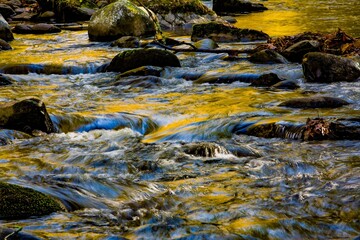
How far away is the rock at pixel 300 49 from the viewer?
436 inches

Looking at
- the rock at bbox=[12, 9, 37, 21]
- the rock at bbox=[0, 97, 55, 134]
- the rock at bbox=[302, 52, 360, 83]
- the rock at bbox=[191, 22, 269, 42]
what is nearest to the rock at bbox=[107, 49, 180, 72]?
the rock at bbox=[302, 52, 360, 83]

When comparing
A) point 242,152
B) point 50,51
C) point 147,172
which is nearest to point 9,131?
point 147,172

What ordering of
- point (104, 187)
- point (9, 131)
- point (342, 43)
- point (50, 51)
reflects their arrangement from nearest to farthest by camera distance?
point (104, 187)
point (9, 131)
point (342, 43)
point (50, 51)

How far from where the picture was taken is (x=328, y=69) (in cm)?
916

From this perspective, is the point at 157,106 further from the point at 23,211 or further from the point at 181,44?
the point at 181,44

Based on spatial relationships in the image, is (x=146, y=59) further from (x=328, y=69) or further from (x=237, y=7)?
(x=237, y=7)

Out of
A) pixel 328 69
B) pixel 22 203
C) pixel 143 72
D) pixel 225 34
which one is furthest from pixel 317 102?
pixel 225 34

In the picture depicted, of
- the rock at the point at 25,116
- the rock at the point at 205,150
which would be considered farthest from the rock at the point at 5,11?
the rock at the point at 205,150

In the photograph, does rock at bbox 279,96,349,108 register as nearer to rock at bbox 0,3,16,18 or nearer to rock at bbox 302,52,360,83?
rock at bbox 302,52,360,83

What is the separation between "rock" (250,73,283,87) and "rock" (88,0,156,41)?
719cm

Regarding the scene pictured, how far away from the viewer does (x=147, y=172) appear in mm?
5309

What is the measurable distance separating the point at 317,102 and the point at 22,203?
4.63 meters

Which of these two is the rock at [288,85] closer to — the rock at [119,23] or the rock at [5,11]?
the rock at [119,23]

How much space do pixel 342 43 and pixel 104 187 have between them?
8.11 m
